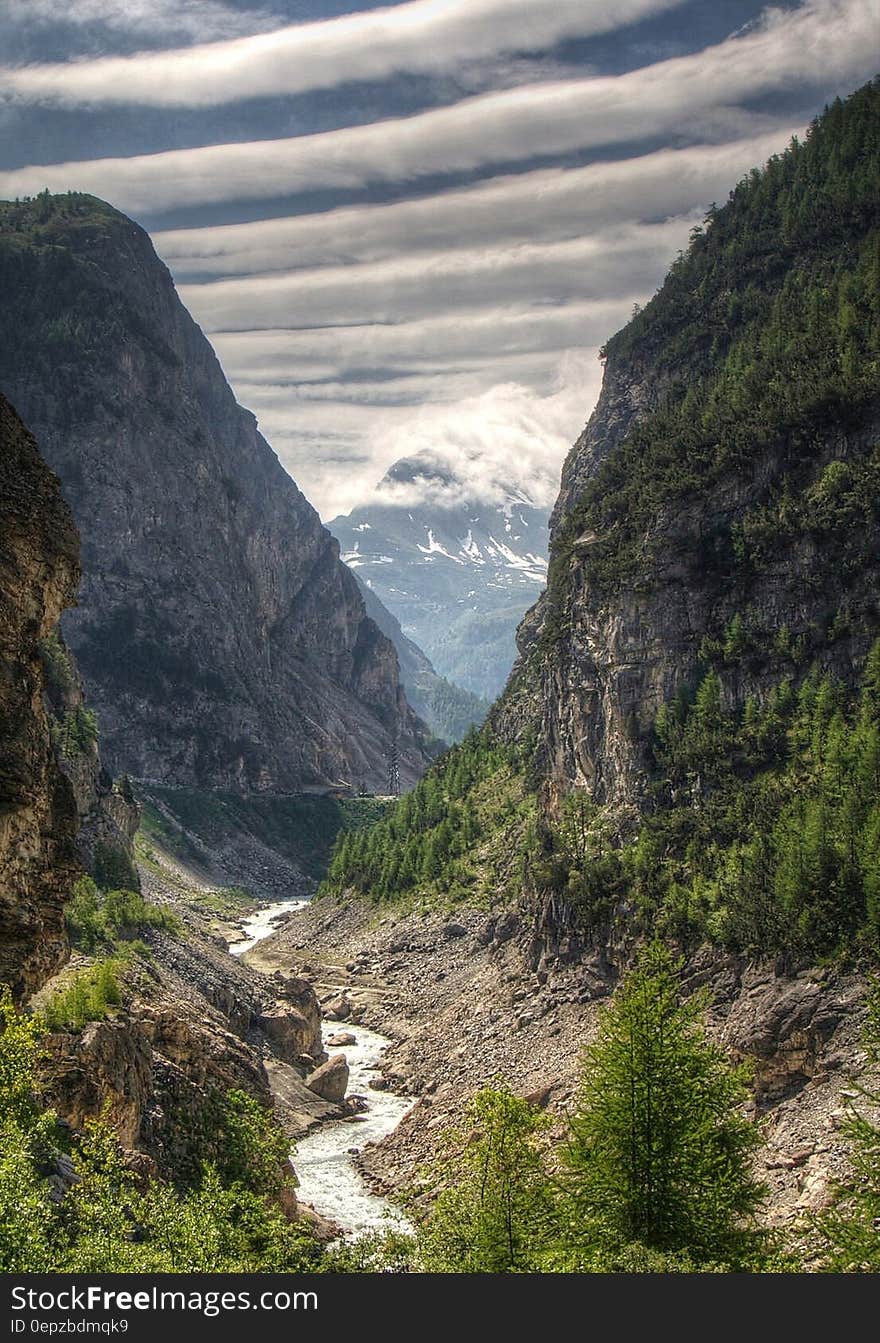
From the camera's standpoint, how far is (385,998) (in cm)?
12694

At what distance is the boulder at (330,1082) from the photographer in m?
93.1

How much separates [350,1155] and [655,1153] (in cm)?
4505

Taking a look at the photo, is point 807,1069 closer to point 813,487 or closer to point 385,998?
point 813,487

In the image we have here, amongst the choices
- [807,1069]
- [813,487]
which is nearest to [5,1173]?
[807,1069]

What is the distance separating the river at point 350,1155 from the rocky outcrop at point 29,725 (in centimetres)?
2847

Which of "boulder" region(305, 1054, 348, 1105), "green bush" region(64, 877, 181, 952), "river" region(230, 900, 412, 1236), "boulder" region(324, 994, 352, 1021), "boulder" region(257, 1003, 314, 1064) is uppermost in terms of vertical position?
"green bush" region(64, 877, 181, 952)

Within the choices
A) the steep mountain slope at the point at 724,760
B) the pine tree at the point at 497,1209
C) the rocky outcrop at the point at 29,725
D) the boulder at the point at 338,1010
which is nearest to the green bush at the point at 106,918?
the boulder at the point at 338,1010

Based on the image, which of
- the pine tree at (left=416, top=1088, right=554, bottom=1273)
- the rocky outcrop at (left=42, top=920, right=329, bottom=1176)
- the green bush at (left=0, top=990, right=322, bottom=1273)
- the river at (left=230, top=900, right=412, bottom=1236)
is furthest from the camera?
the river at (left=230, top=900, right=412, bottom=1236)

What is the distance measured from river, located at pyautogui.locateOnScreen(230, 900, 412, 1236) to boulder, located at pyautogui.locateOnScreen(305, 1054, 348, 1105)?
2.43m

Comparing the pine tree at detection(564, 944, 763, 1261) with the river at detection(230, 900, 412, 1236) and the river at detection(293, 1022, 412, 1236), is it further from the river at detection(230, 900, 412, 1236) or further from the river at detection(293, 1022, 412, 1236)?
the river at detection(230, 900, 412, 1236)

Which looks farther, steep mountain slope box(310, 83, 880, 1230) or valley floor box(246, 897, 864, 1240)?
steep mountain slope box(310, 83, 880, 1230)

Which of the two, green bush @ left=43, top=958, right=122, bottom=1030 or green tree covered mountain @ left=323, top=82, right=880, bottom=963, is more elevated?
green tree covered mountain @ left=323, top=82, right=880, bottom=963

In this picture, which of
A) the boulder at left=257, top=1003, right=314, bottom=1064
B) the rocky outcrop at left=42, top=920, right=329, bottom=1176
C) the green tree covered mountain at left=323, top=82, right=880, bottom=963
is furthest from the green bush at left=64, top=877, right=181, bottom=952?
the green tree covered mountain at left=323, top=82, right=880, bottom=963

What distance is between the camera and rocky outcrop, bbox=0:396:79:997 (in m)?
40.4
